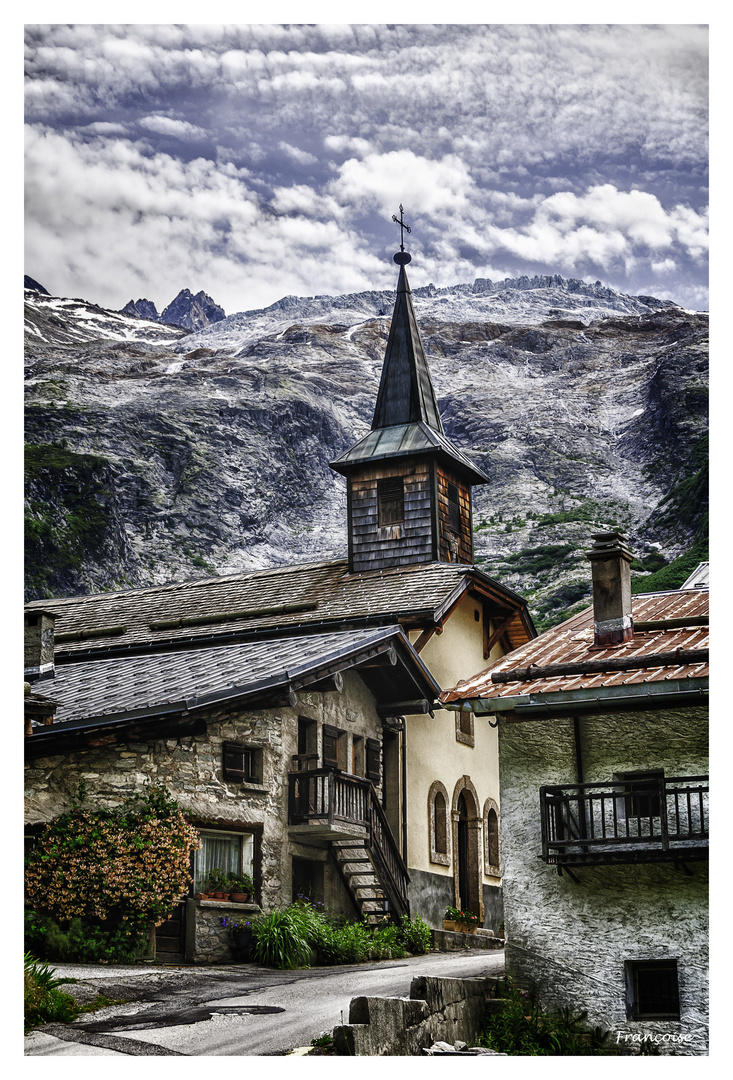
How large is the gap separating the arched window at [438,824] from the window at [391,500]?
5333 mm

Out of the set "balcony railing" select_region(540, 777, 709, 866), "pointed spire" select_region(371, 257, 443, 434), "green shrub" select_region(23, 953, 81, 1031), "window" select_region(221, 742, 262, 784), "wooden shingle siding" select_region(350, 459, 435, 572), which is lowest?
"green shrub" select_region(23, 953, 81, 1031)

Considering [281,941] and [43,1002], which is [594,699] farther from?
[43,1002]

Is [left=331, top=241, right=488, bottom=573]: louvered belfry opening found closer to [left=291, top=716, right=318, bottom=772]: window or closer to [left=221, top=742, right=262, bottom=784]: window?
[left=291, top=716, right=318, bottom=772]: window

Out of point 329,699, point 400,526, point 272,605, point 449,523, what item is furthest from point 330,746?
point 449,523

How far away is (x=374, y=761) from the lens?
14711 millimetres

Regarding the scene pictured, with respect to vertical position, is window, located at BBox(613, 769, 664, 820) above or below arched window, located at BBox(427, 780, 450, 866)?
above

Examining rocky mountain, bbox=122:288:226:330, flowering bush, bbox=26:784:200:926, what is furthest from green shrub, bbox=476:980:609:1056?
rocky mountain, bbox=122:288:226:330

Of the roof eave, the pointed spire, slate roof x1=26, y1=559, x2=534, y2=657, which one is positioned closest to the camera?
the roof eave

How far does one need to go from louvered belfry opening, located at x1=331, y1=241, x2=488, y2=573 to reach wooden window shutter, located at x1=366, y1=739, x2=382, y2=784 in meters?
5.28

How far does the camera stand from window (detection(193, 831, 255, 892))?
1123 cm

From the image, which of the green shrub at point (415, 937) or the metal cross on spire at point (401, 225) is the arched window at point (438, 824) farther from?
the metal cross on spire at point (401, 225)

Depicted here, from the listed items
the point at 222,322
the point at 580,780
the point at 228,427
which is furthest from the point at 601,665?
the point at 228,427

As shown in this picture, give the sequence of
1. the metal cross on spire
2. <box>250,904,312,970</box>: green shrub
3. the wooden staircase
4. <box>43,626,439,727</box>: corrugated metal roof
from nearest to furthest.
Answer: the metal cross on spire, <box>43,626,439,727</box>: corrugated metal roof, <box>250,904,312,970</box>: green shrub, the wooden staircase

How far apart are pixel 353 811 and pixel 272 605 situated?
5.68 metres
